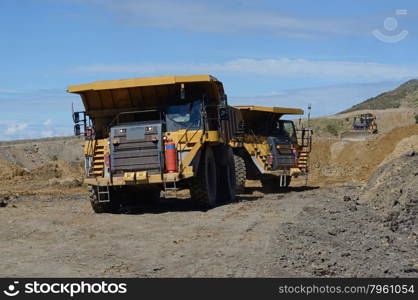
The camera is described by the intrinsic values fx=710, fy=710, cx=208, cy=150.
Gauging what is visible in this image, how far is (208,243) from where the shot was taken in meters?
10.0

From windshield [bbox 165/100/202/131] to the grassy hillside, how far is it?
96507 mm

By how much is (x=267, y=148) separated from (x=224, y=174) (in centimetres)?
510

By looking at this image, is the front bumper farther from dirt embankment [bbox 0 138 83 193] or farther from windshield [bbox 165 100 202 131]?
dirt embankment [bbox 0 138 83 193]

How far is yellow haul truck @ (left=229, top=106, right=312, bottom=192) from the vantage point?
70.8ft

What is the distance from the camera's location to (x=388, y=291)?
273 inches

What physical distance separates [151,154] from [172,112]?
1160mm

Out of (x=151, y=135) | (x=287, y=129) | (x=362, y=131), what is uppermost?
(x=151, y=135)

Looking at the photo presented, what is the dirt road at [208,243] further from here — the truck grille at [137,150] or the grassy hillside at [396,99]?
the grassy hillside at [396,99]

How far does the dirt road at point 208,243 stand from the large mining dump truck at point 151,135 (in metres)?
0.68

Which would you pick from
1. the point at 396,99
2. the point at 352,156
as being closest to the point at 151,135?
the point at 352,156

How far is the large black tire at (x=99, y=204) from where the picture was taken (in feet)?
48.7

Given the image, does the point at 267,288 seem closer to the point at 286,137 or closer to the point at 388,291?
the point at 388,291

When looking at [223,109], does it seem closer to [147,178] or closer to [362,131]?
[147,178]

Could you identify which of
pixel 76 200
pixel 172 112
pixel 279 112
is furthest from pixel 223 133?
pixel 279 112
